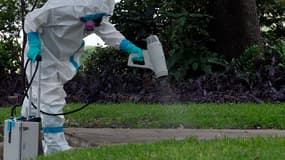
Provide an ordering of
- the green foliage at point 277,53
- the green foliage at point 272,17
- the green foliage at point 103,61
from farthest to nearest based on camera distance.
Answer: the green foliage at point 272,17
the green foliage at point 103,61
the green foliage at point 277,53

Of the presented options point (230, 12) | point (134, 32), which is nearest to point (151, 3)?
point (134, 32)

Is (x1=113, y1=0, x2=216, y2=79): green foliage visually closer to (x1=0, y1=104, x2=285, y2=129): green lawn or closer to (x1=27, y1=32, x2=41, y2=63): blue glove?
(x1=0, y1=104, x2=285, y2=129): green lawn

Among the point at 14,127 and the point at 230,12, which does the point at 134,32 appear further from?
the point at 14,127

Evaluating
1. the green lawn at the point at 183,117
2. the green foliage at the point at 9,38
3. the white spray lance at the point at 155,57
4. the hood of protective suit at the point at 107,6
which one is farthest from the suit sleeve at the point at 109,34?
the green foliage at the point at 9,38

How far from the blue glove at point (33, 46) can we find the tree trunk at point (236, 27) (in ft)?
23.1

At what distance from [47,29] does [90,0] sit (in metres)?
0.48

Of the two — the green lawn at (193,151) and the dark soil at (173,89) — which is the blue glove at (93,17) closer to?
the green lawn at (193,151)

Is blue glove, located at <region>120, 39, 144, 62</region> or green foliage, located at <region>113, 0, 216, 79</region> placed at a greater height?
green foliage, located at <region>113, 0, 216, 79</region>

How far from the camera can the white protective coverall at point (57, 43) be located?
551cm

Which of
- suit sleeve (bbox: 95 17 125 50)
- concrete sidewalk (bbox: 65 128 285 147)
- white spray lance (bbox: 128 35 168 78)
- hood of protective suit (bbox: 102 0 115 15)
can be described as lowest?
concrete sidewalk (bbox: 65 128 285 147)

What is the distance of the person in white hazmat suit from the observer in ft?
18.0

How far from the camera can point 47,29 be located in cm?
563

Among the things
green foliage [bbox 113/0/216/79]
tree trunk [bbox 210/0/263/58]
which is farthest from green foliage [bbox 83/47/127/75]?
tree trunk [bbox 210/0/263/58]

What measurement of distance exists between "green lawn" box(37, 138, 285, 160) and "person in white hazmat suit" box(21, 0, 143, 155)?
Result: 0.72m
